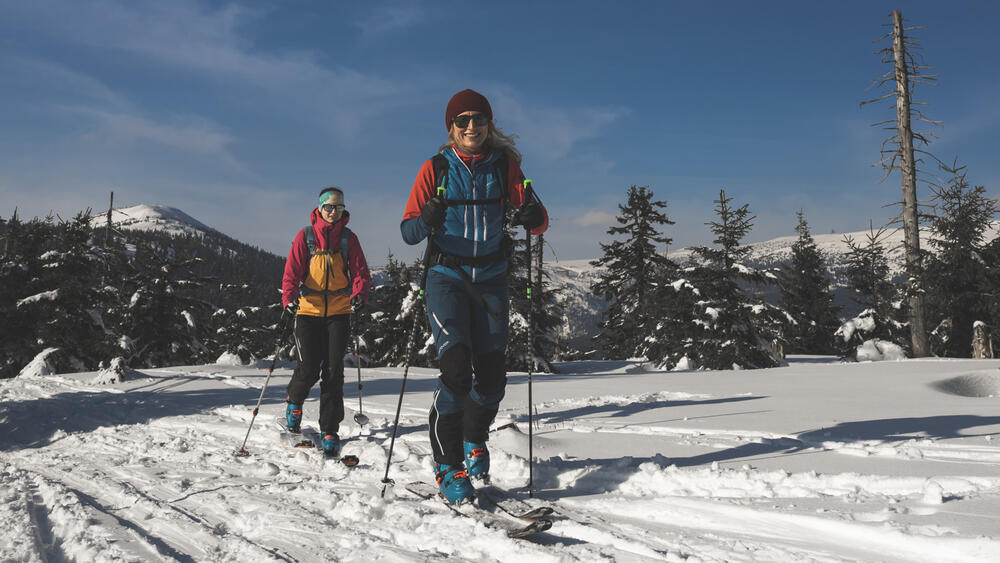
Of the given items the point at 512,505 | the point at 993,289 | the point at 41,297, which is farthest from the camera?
the point at 41,297

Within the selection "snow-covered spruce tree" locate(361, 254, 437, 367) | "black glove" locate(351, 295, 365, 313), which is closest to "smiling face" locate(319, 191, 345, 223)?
"black glove" locate(351, 295, 365, 313)

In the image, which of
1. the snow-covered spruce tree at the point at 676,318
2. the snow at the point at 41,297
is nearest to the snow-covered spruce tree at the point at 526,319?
the snow-covered spruce tree at the point at 676,318

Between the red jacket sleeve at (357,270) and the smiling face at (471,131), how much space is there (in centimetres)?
237

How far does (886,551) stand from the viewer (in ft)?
7.21

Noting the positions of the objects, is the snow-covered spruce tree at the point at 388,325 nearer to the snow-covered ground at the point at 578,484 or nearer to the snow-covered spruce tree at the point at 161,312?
the snow-covered spruce tree at the point at 161,312

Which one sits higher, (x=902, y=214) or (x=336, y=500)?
(x=902, y=214)

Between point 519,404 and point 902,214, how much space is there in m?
13.7

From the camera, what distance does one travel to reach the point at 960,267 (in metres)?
16.0

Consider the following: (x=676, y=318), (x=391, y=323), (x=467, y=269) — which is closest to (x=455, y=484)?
(x=467, y=269)

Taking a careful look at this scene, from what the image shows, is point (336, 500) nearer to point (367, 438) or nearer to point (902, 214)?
point (367, 438)

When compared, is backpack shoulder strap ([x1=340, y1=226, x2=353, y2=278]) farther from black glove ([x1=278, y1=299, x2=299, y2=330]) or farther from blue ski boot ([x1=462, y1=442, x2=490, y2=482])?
blue ski boot ([x1=462, y1=442, x2=490, y2=482])

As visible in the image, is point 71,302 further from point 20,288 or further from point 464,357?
point 464,357

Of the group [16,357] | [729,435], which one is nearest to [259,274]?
[16,357]

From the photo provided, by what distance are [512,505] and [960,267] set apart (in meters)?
19.0
